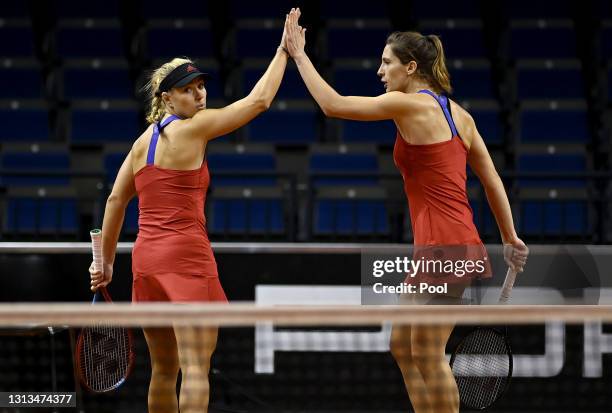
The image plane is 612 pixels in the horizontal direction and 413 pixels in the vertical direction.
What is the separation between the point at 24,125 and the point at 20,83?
0.65m

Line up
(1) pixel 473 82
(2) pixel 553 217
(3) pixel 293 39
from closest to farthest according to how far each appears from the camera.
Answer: (3) pixel 293 39
(2) pixel 553 217
(1) pixel 473 82

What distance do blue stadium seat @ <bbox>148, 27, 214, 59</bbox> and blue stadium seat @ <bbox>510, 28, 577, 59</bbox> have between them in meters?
2.98

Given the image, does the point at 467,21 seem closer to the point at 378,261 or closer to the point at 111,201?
the point at 378,261

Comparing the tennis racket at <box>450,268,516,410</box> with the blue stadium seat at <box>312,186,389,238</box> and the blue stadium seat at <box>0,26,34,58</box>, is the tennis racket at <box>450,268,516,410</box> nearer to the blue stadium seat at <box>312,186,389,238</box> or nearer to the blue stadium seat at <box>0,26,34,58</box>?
the blue stadium seat at <box>312,186,389,238</box>

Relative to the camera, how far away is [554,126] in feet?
31.0

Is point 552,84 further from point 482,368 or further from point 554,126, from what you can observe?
point 482,368

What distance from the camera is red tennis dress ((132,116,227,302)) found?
4.00 meters

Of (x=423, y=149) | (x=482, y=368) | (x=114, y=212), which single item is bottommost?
(x=482, y=368)

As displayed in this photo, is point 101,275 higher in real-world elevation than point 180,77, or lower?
lower

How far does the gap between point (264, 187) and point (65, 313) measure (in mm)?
5860

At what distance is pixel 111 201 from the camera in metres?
4.27

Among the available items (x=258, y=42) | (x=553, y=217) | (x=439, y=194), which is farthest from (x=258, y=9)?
(x=439, y=194)

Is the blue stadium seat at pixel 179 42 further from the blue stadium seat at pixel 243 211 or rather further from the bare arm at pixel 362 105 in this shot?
the bare arm at pixel 362 105

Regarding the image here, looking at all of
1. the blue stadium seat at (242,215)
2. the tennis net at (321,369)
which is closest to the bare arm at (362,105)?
the tennis net at (321,369)
